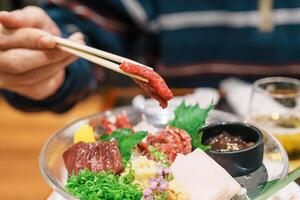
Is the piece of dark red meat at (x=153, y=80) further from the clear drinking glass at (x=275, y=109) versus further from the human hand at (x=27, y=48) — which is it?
the clear drinking glass at (x=275, y=109)

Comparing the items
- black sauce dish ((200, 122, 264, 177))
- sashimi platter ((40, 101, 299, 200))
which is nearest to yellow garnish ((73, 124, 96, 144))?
sashimi platter ((40, 101, 299, 200))

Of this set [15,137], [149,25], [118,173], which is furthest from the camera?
[15,137]

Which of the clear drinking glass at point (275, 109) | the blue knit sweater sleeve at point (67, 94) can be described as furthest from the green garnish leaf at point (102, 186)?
the blue knit sweater sleeve at point (67, 94)

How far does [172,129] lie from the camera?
111 centimetres

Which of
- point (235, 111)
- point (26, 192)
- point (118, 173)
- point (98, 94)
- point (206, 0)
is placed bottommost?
point (26, 192)

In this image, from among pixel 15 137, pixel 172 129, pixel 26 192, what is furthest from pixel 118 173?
pixel 15 137

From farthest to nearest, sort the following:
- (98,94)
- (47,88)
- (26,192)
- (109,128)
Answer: (98,94)
(26,192)
(47,88)
(109,128)

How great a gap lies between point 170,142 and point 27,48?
1.40 ft

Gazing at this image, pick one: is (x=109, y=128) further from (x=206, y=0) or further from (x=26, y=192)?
Result: (x=26, y=192)

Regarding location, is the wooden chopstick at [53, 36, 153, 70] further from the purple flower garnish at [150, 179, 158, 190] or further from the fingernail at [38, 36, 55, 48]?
the purple flower garnish at [150, 179, 158, 190]

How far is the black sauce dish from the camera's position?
1.03m

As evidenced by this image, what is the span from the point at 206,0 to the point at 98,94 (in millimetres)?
1503

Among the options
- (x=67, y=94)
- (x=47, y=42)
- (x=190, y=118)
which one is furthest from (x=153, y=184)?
(x=67, y=94)

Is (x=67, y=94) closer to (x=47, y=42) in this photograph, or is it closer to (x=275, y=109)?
(x=47, y=42)
